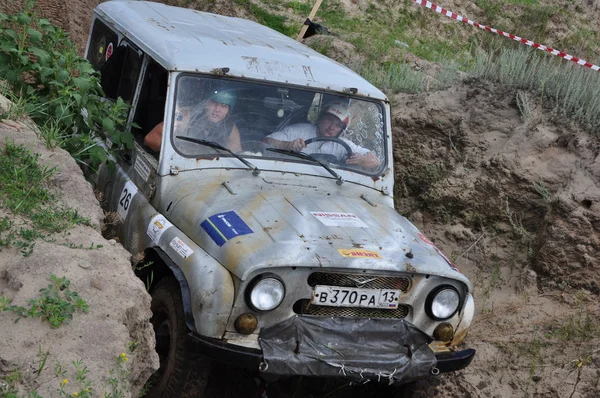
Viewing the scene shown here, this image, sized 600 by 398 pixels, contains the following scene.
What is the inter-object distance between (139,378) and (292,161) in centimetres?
198

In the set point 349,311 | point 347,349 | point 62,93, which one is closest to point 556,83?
point 349,311

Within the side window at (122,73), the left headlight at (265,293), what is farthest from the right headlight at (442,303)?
the side window at (122,73)

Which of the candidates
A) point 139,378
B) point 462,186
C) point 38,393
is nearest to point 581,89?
point 462,186

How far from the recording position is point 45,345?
3182 millimetres

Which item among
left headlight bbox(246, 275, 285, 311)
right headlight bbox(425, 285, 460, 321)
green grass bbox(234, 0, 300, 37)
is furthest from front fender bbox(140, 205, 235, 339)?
green grass bbox(234, 0, 300, 37)

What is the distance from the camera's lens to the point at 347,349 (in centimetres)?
421

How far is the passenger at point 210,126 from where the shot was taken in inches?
196

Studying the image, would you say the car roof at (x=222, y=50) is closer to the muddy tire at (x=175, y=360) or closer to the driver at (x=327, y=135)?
the driver at (x=327, y=135)

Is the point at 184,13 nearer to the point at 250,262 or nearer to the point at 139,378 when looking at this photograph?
the point at 250,262

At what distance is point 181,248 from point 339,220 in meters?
0.87

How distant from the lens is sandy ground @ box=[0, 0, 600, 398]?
18.6 feet

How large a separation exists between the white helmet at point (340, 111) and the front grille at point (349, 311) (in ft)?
4.79

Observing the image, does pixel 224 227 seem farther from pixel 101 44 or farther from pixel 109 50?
pixel 101 44

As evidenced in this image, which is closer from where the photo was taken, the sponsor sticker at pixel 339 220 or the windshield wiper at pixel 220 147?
the sponsor sticker at pixel 339 220
